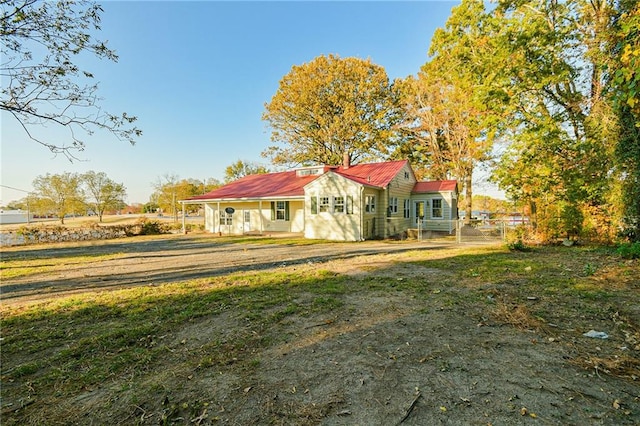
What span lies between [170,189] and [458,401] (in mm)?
39983

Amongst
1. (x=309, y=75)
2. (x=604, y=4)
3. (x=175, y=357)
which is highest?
(x=309, y=75)

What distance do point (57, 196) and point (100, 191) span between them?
4426 mm

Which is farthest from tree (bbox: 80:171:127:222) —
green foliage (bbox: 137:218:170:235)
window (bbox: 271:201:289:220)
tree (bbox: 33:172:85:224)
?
window (bbox: 271:201:289:220)

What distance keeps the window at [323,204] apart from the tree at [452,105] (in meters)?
7.68

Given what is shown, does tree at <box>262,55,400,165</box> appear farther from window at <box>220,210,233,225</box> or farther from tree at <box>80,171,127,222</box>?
tree at <box>80,171,127,222</box>

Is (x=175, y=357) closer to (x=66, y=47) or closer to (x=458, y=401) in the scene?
(x=458, y=401)

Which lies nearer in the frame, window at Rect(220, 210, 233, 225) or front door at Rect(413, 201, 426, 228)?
front door at Rect(413, 201, 426, 228)

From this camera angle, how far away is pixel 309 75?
26.2 m

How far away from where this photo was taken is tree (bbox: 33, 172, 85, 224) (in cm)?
3562

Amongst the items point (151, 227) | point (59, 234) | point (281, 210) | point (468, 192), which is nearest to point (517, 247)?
point (468, 192)

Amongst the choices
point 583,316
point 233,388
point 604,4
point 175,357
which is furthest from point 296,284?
point 604,4

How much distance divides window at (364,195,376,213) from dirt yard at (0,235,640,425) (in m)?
11.0

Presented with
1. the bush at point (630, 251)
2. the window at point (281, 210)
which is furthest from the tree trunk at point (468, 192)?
the bush at point (630, 251)

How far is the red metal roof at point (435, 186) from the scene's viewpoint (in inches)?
782
